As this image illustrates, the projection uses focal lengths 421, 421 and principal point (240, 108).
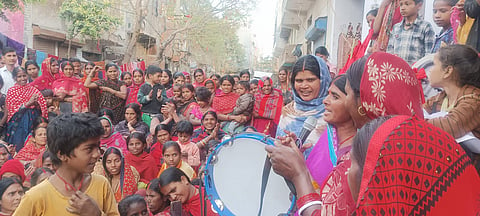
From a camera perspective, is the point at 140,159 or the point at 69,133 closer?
the point at 69,133

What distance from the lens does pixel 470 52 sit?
2.23 meters

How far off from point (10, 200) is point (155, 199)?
1028 millimetres

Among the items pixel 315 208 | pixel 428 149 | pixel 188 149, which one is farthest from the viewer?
pixel 188 149

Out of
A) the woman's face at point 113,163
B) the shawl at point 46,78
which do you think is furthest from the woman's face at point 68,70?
the woman's face at point 113,163

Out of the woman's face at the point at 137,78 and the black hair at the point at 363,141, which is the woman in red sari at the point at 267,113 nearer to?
the woman's face at the point at 137,78

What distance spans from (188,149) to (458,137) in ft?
11.2

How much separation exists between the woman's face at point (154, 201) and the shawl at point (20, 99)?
11.0ft

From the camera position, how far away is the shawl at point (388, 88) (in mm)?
1377

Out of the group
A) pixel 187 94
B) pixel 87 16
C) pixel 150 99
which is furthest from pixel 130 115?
pixel 87 16

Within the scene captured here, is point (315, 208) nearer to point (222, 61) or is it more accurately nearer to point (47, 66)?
point (47, 66)

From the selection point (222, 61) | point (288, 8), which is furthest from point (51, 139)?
point (222, 61)

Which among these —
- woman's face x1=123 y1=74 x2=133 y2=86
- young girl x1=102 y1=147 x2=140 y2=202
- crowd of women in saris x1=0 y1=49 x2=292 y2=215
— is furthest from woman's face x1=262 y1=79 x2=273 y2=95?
young girl x1=102 y1=147 x2=140 y2=202

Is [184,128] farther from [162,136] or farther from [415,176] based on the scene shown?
[415,176]

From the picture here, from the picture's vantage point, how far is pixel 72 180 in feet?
6.88
